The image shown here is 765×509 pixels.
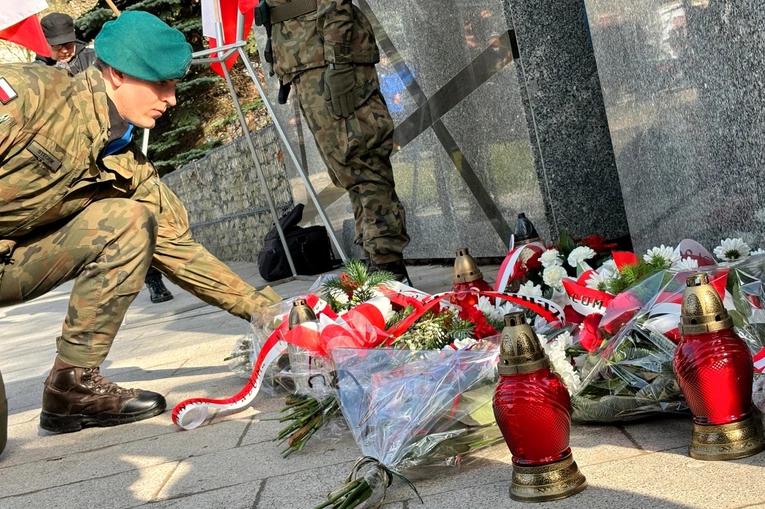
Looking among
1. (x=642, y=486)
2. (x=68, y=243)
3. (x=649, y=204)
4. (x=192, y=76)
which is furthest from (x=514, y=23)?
(x=192, y=76)

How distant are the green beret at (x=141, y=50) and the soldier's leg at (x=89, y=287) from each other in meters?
0.52

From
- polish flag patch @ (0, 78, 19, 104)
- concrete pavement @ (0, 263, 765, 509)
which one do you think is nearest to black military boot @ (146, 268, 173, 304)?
concrete pavement @ (0, 263, 765, 509)

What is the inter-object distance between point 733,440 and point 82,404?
2.45 meters

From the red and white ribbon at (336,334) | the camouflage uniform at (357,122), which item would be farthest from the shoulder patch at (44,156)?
the camouflage uniform at (357,122)

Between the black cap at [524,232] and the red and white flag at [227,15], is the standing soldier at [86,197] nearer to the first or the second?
the black cap at [524,232]

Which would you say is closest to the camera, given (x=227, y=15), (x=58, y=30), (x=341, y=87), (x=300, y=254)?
(x=341, y=87)

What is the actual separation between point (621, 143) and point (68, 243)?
7.45ft

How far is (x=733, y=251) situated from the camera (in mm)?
2873

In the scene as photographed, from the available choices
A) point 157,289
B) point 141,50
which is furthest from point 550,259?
point 157,289

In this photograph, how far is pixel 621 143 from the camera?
157 inches

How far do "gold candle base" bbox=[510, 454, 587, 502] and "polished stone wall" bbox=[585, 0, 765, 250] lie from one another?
149 cm

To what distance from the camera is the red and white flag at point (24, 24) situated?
566cm

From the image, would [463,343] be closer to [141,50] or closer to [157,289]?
[141,50]

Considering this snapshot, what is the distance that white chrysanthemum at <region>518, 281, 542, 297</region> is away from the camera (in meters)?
3.13
